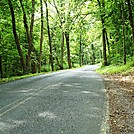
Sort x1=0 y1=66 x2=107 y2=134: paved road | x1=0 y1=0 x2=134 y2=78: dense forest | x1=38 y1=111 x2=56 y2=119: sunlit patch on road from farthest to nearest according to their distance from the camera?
x1=0 y1=0 x2=134 y2=78: dense forest → x1=38 y1=111 x2=56 y2=119: sunlit patch on road → x1=0 y1=66 x2=107 y2=134: paved road

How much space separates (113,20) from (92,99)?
70.0 feet

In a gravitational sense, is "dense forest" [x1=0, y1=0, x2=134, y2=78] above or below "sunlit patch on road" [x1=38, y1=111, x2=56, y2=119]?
above

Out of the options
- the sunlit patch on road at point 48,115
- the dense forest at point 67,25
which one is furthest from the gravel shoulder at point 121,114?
the dense forest at point 67,25

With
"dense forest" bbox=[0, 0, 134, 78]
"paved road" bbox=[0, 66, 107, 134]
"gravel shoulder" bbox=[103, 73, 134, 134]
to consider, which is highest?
"dense forest" bbox=[0, 0, 134, 78]

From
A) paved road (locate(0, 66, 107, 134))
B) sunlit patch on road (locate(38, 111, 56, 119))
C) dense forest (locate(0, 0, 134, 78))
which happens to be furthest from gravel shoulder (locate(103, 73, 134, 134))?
dense forest (locate(0, 0, 134, 78))

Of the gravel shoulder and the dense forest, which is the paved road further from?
the dense forest

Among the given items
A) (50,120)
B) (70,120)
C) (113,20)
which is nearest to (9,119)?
(50,120)

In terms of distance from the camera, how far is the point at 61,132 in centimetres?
534

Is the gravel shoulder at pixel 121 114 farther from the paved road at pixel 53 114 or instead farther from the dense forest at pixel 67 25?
the dense forest at pixel 67 25

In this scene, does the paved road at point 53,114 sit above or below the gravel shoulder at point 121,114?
above

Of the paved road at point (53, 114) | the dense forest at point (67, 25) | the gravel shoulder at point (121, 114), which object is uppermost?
the dense forest at point (67, 25)

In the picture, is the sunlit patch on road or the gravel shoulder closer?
the gravel shoulder

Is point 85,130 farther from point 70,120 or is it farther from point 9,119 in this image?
point 9,119

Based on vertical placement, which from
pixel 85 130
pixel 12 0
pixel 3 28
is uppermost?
pixel 12 0
